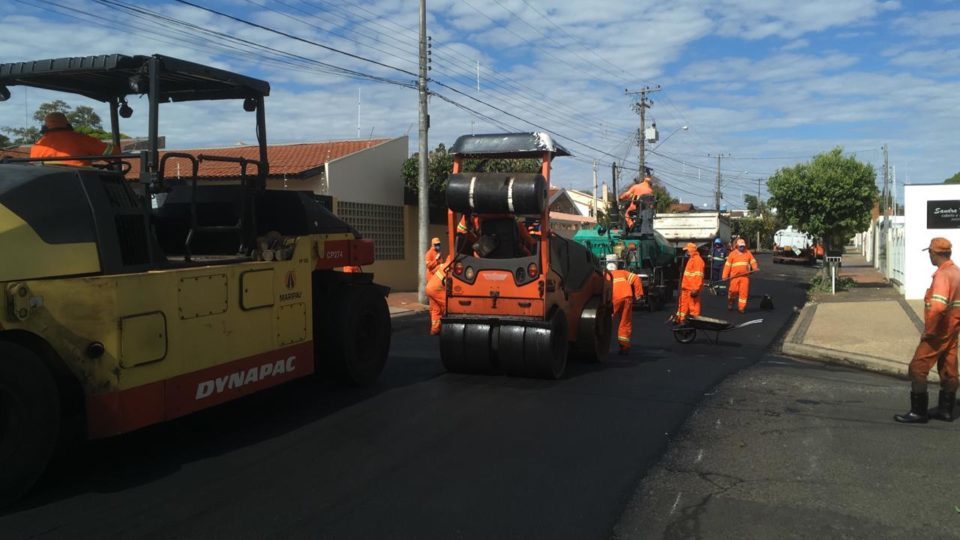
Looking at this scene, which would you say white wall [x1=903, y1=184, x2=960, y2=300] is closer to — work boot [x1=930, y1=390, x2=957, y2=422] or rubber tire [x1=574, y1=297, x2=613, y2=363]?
rubber tire [x1=574, y1=297, x2=613, y2=363]

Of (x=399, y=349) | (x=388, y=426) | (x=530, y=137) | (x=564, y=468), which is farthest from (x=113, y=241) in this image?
(x=399, y=349)

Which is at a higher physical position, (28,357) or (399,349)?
(28,357)

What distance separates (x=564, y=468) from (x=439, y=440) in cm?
113

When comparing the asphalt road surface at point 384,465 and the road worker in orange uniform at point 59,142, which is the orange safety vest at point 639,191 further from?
the road worker in orange uniform at point 59,142

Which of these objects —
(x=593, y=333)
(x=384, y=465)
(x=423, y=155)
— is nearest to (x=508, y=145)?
(x=593, y=333)

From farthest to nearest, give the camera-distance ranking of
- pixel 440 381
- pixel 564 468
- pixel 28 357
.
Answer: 1. pixel 440 381
2. pixel 564 468
3. pixel 28 357

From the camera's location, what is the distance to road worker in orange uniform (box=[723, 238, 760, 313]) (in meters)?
16.4

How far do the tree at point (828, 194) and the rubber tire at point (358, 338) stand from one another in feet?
61.5

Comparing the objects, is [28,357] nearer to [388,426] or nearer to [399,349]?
[388,426]

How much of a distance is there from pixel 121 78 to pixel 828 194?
21570mm

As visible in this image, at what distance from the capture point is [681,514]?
4.51 meters

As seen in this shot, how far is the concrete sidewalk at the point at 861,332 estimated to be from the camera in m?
10.4

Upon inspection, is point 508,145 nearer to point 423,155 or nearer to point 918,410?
point 918,410

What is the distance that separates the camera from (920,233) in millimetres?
18422
